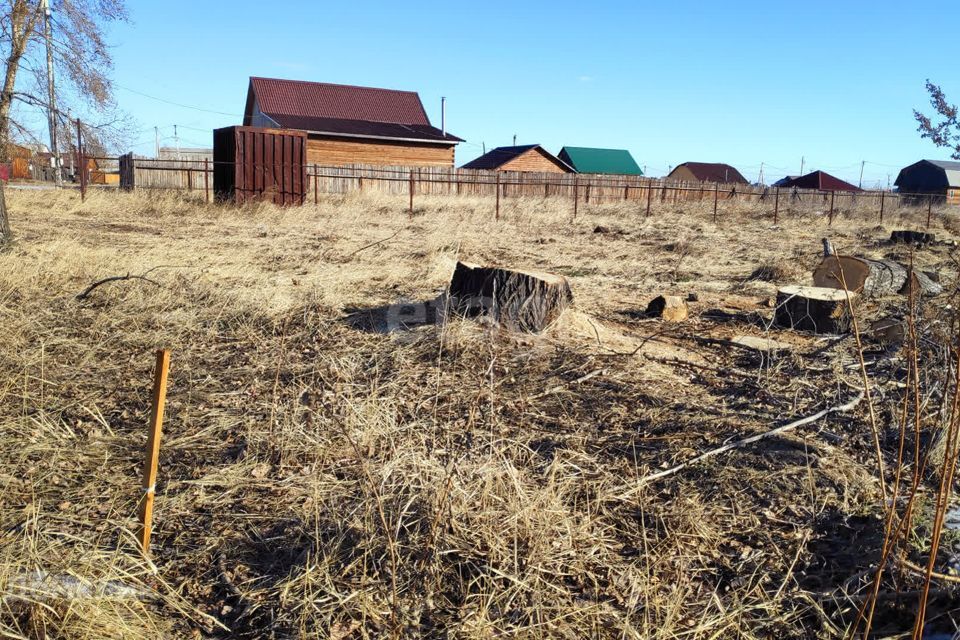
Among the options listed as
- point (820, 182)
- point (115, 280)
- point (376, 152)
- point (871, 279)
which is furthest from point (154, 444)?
point (820, 182)

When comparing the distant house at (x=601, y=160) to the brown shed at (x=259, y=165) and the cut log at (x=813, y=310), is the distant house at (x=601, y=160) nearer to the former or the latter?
the brown shed at (x=259, y=165)

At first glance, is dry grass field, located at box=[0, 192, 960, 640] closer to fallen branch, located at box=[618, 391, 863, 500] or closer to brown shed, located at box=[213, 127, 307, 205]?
fallen branch, located at box=[618, 391, 863, 500]

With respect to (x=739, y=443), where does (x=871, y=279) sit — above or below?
above

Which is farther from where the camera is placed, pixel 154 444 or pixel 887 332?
pixel 887 332

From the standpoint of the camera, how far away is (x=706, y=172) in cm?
6056

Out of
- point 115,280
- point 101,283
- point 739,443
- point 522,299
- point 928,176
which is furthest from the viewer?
point 928,176

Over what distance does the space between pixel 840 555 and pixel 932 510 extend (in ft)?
1.73

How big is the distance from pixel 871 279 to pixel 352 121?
96.7ft

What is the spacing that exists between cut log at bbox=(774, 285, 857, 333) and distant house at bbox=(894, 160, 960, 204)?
52.1 m

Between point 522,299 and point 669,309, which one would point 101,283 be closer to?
point 522,299

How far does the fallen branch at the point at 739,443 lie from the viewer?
304 cm

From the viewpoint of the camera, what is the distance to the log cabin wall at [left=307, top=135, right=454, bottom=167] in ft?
102

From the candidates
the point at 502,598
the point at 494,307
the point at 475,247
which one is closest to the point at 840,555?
the point at 502,598

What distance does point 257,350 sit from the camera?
16.3 feet
